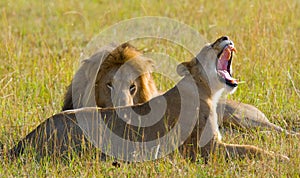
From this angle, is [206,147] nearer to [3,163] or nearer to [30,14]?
[3,163]

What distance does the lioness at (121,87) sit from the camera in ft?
19.5

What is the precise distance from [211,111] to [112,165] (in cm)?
87

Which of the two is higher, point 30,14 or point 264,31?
point 30,14

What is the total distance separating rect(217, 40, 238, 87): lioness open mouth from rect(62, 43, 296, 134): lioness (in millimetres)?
677

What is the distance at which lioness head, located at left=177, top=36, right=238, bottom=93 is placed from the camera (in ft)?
17.1

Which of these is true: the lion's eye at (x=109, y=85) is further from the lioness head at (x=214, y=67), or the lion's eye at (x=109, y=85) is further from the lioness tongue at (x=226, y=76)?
the lioness tongue at (x=226, y=76)

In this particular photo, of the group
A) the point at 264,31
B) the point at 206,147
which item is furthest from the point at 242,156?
the point at 264,31

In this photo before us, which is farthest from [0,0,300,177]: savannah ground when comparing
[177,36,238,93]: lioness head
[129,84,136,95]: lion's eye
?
[129,84,136,95]: lion's eye

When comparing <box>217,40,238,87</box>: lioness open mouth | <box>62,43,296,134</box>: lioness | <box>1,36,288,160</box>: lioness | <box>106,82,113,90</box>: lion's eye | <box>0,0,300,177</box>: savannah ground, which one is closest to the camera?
<box>0,0,300,177</box>: savannah ground

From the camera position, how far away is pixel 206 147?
500cm

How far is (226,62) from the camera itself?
17.4 ft

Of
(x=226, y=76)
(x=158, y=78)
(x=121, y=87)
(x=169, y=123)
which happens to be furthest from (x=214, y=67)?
(x=158, y=78)

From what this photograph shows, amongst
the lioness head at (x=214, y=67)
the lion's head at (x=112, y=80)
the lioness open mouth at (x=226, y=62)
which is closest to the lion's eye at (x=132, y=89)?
the lion's head at (x=112, y=80)

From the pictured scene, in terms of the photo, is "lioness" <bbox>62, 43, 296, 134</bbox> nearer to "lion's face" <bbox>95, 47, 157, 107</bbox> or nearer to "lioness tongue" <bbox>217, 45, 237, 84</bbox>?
"lion's face" <bbox>95, 47, 157, 107</bbox>
